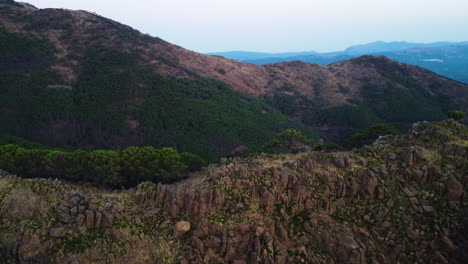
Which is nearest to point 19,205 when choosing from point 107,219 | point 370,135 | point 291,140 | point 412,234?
point 107,219

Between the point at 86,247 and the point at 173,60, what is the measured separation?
6196 centimetres

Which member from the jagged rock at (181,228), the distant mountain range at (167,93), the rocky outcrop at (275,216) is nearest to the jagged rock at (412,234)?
the rocky outcrop at (275,216)

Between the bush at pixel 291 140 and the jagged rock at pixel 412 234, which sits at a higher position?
the jagged rock at pixel 412 234

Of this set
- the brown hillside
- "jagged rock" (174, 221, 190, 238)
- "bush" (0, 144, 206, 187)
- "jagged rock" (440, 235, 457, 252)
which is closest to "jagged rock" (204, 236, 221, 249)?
"jagged rock" (174, 221, 190, 238)

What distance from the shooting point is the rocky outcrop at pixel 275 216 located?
583 inches

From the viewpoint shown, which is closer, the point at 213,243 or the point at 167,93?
the point at 213,243

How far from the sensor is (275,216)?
16.4m

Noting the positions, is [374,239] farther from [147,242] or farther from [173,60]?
[173,60]

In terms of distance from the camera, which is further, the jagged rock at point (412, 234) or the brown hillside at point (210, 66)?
the brown hillside at point (210, 66)

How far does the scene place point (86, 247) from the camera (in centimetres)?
1456

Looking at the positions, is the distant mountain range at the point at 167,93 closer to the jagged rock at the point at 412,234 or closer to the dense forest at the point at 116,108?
the dense forest at the point at 116,108

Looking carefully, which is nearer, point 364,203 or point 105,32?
point 364,203

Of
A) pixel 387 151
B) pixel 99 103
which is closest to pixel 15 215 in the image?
pixel 387 151

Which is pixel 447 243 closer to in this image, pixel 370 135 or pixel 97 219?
pixel 97 219
